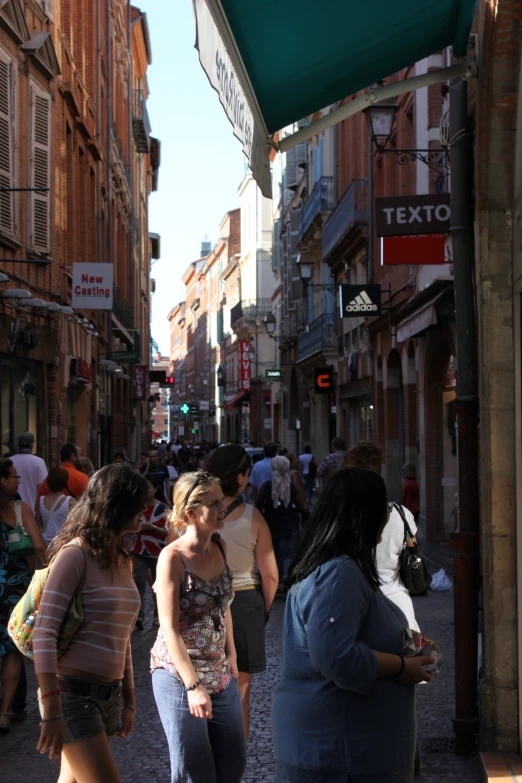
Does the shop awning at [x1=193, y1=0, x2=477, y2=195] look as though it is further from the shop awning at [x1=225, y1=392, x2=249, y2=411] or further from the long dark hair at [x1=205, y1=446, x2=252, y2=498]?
the shop awning at [x1=225, y1=392, x2=249, y2=411]

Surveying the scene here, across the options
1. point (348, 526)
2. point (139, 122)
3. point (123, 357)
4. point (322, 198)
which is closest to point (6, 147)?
point (348, 526)

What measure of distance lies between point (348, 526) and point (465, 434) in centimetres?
365

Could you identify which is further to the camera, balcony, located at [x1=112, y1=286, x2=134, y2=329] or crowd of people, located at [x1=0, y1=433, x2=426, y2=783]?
balcony, located at [x1=112, y1=286, x2=134, y2=329]

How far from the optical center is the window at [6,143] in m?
15.5

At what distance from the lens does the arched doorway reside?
19.3m

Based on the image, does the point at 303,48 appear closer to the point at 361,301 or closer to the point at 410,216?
the point at 410,216

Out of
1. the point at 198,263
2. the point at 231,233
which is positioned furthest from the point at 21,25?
the point at 198,263

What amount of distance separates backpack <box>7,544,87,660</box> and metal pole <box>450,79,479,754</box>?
306cm

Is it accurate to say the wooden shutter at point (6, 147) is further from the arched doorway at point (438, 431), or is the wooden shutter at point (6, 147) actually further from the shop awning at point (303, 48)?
the shop awning at point (303, 48)

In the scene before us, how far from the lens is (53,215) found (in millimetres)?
18516

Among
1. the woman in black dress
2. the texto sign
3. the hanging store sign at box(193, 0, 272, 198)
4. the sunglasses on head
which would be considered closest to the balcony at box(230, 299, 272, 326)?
the texto sign

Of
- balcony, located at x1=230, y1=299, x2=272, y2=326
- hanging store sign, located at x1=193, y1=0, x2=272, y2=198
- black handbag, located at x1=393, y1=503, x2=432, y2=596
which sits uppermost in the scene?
balcony, located at x1=230, y1=299, x2=272, y2=326

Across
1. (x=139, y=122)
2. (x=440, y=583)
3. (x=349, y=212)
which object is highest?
(x=139, y=122)

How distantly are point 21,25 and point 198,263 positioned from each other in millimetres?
110812
